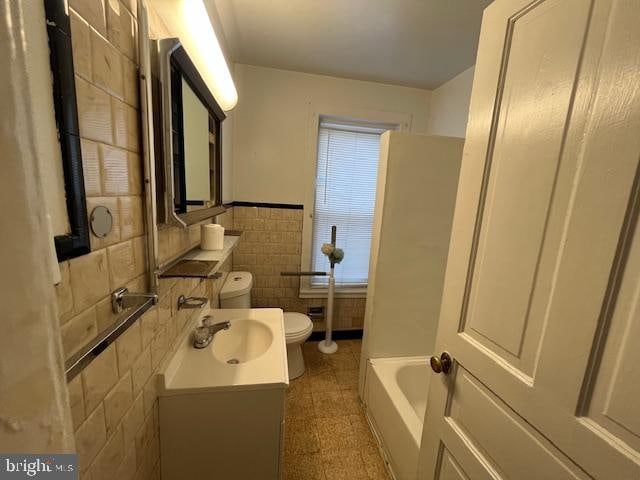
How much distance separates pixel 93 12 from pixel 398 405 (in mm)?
1719

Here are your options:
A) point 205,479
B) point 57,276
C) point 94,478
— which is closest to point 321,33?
point 57,276

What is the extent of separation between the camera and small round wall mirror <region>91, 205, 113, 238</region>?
50 cm

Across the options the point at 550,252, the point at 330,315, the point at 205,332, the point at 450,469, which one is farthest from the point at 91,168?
the point at 330,315

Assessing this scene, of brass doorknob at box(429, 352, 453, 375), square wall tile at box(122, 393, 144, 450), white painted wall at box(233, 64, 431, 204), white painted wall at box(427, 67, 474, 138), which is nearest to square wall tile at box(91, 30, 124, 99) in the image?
square wall tile at box(122, 393, 144, 450)

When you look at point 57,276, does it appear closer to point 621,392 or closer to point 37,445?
point 37,445

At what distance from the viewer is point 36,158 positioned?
0.20 metres

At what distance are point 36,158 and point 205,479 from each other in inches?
47.6

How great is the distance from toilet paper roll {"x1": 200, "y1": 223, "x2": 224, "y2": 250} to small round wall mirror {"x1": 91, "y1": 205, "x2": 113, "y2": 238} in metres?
0.53

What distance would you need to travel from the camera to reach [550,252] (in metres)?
0.56

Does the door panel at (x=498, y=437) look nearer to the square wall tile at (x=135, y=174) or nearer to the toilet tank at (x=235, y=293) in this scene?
the square wall tile at (x=135, y=174)

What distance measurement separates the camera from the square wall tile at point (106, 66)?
498mm

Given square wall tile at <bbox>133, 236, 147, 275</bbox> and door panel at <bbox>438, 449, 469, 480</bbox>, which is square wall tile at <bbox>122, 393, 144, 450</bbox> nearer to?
square wall tile at <bbox>133, 236, 147, 275</bbox>

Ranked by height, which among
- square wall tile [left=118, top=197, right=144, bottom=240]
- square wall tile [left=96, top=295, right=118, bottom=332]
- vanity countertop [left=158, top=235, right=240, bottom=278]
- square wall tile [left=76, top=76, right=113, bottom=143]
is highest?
square wall tile [left=76, top=76, right=113, bottom=143]

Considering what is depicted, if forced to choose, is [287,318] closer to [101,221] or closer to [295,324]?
[295,324]
